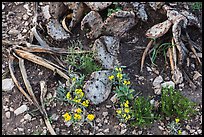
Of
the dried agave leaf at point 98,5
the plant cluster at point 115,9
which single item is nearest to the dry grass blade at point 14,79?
the dried agave leaf at point 98,5

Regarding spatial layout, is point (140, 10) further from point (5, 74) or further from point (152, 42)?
point (5, 74)

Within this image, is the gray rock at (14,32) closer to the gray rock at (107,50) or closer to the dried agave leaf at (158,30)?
the gray rock at (107,50)

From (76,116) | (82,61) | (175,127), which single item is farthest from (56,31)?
(175,127)

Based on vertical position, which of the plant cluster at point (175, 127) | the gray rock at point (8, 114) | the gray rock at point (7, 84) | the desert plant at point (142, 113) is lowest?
the plant cluster at point (175, 127)

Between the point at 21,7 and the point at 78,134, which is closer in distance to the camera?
the point at 78,134

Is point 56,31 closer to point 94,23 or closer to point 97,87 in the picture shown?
point 94,23

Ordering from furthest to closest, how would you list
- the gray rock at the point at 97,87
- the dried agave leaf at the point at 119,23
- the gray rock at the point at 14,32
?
the gray rock at the point at 14,32, the dried agave leaf at the point at 119,23, the gray rock at the point at 97,87

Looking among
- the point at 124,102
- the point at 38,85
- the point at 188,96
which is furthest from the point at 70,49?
the point at 188,96
